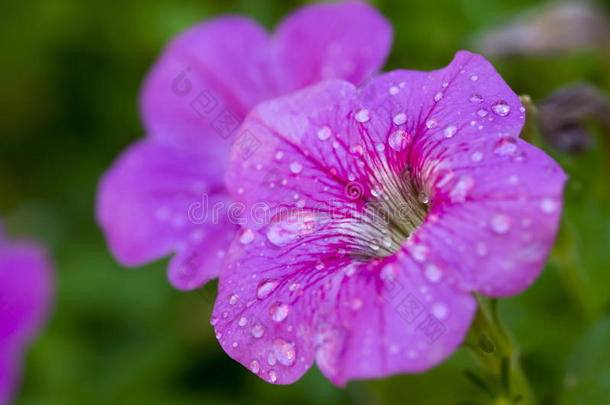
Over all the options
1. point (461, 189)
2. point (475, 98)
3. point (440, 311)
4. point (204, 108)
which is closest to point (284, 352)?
point (440, 311)

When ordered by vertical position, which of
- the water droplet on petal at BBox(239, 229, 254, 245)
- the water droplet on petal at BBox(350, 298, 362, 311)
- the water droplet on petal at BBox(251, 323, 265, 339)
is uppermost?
the water droplet on petal at BBox(239, 229, 254, 245)

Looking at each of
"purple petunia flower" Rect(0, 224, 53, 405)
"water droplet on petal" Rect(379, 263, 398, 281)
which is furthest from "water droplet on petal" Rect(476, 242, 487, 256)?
"purple petunia flower" Rect(0, 224, 53, 405)

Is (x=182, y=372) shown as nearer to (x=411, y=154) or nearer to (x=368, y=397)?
(x=368, y=397)

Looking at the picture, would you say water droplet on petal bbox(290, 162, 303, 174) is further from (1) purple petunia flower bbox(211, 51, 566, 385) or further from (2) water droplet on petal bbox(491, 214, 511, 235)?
(2) water droplet on petal bbox(491, 214, 511, 235)

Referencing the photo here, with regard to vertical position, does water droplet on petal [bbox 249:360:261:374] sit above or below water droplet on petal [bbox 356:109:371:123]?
below

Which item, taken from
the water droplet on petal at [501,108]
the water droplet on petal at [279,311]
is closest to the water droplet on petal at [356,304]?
the water droplet on petal at [279,311]
